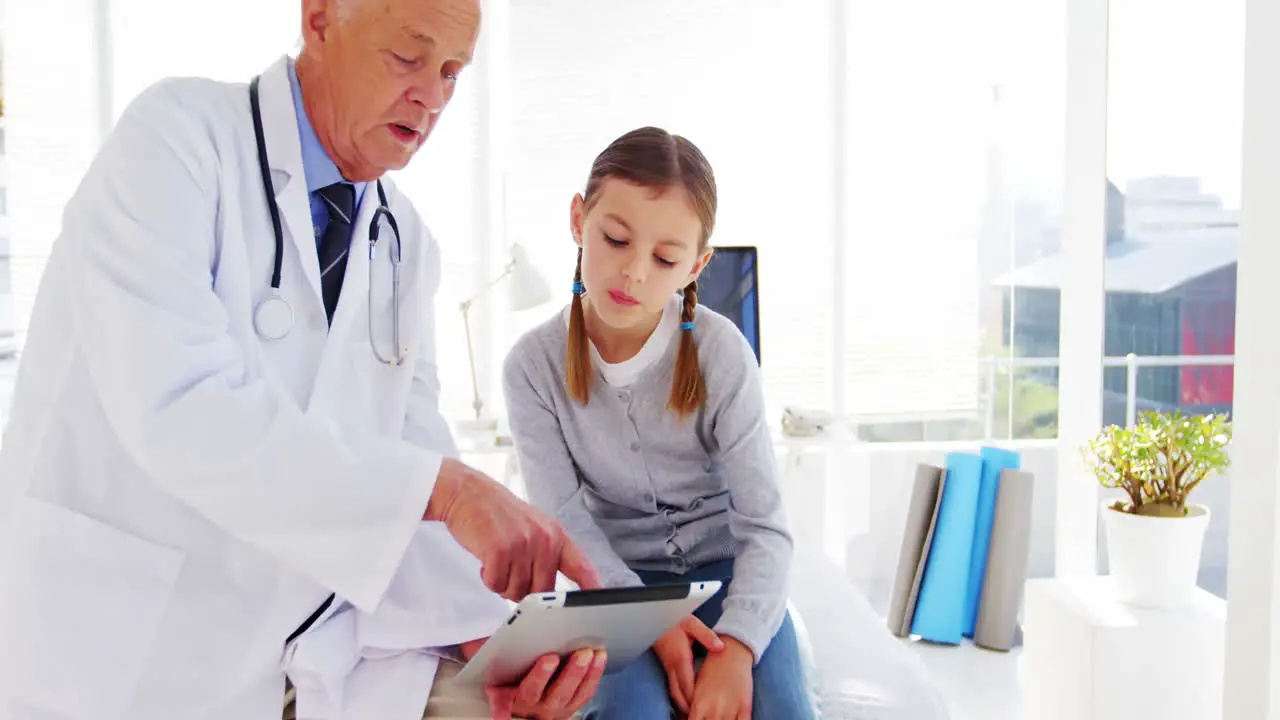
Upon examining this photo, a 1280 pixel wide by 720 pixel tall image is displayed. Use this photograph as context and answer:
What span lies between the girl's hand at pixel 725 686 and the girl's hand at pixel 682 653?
14 millimetres

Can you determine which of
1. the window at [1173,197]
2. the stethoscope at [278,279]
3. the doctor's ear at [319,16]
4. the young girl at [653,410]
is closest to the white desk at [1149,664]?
the window at [1173,197]

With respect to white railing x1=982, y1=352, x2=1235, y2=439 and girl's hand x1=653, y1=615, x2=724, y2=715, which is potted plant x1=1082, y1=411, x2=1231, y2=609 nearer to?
white railing x1=982, y1=352, x2=1235, y2=439

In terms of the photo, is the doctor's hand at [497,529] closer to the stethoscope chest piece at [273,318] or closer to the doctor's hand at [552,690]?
the doctor's hand at [552,690]

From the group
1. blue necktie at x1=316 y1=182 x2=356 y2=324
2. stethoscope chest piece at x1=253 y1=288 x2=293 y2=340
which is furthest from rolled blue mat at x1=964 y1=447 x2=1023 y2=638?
stethoscope chest piece at x1=253 y1=288 x2=293 y2=340

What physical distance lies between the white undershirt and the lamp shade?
58.6 inches

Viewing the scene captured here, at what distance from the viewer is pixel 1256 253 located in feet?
6.15

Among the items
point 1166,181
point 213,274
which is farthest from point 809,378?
point 213,274

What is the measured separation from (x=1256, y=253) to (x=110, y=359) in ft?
6.40

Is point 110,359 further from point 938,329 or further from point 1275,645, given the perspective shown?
point 938,329

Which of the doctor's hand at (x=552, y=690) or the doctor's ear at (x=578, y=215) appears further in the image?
the doctor's ear at (x=578, y=215)

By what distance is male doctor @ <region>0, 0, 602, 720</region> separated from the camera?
869 millimetres

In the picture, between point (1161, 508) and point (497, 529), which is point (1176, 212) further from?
point (497, 529)

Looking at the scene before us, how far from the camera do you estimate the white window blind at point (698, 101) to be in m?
3.48

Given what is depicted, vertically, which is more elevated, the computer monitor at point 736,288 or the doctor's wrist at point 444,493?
the computer monitor at point 736,288
